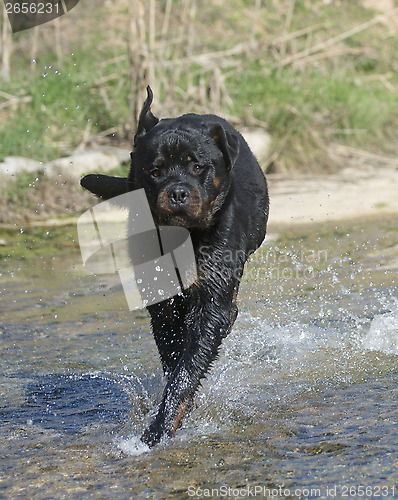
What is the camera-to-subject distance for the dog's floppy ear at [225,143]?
3885 millimetres

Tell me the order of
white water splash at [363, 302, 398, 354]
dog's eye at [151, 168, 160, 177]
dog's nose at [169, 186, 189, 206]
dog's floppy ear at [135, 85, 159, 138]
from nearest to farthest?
dog's nose at [169, 186, 189, 206] → dog's eye at [151, 168, 160, 177] → dog's floppy ear at [135, 85, 159, 138] → white water splash at [363, 302, 398, 354]

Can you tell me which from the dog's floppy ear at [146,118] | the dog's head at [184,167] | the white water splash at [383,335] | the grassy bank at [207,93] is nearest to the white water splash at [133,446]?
the dog's head at [184,167]

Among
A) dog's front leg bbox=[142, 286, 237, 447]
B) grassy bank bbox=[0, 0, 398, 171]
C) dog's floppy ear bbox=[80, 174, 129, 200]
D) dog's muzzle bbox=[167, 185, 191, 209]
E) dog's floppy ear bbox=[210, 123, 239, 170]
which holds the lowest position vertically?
grassy bank bbox=[0, 0, 398, 171]

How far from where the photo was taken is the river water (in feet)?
10.2

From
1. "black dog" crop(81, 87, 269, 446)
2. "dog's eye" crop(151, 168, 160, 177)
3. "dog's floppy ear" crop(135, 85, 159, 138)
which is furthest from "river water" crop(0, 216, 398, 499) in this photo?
"dog's floppy ear" crop(135, 85, 159, 138)

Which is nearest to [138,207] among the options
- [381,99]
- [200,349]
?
[200,349]

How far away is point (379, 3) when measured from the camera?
1656 centimetres

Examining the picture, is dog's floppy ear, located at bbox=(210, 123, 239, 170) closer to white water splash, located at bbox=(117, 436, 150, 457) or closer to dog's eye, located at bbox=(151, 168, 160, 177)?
dog's eye, located at bbox=(151, 168, 160, 177)

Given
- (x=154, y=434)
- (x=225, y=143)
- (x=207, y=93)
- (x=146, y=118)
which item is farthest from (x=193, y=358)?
(x=207, y=93)

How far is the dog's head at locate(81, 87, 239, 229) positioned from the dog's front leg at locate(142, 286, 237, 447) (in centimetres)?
42

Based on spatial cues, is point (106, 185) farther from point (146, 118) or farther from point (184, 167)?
point (184, 167)

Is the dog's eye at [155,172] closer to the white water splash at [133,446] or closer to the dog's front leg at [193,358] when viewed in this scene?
the dog's front leg at [193,358]

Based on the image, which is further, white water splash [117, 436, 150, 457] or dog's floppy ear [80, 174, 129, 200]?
dog's floppy ear [80, 174, 129, 200]

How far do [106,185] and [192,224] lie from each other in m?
0.78
